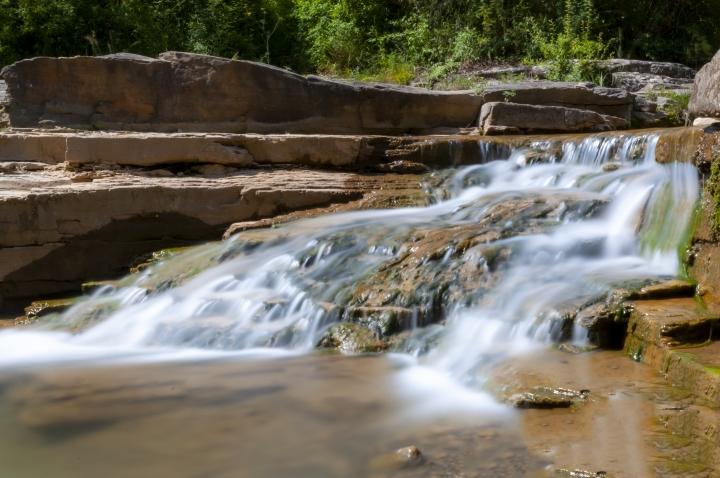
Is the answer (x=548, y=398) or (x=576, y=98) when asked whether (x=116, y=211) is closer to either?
(x=548, y=398)

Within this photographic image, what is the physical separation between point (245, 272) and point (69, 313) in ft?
5.01

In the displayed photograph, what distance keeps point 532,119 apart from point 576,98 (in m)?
1.14

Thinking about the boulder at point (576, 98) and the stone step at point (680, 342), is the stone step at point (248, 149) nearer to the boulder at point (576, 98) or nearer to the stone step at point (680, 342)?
the boulder at point (576, 98)

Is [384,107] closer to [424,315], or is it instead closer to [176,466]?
[424,315]

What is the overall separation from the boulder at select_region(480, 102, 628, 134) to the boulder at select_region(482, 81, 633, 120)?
24.0 inches

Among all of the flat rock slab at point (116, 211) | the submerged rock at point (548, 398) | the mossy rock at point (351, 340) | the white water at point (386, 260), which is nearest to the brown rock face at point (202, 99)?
the flat rock slab at point (116, 211)

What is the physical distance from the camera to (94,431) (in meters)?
4.06

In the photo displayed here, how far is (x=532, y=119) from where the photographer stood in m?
9.30

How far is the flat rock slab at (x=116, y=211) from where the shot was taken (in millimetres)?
7402

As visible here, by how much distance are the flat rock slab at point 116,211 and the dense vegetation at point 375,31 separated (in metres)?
5.38

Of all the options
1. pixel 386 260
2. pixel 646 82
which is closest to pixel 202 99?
pixel 386 260

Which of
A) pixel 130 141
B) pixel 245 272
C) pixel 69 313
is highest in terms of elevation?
pixel 130 141

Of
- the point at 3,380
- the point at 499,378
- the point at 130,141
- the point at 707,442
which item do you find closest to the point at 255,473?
the point at 499,378

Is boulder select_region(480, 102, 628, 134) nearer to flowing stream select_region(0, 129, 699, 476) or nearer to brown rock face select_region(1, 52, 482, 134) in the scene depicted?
brown rock face select_region(1, 52, 482, 134)
